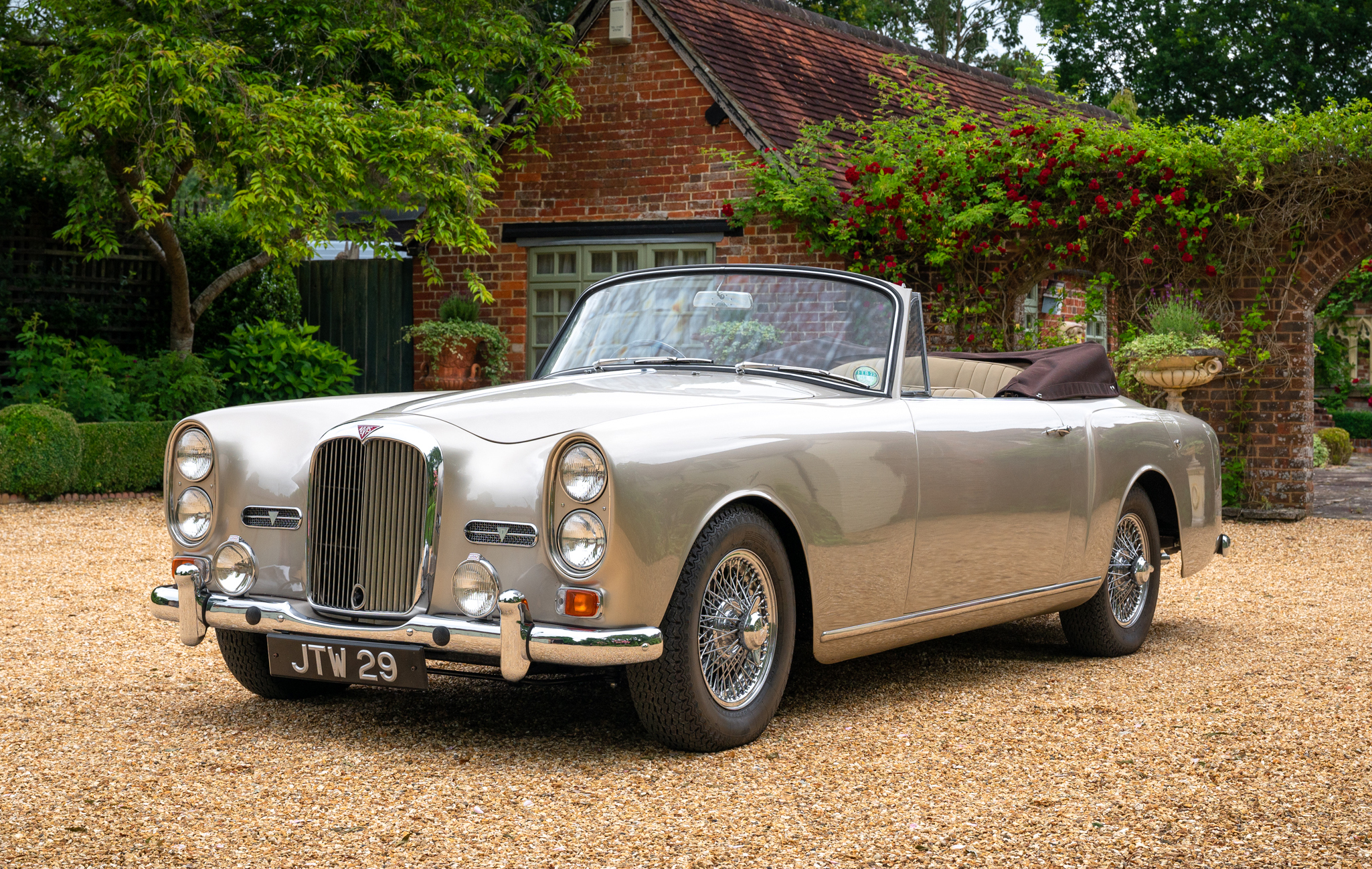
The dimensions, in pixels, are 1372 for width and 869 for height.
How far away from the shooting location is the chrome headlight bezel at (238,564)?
419cm

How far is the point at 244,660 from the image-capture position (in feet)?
15.4

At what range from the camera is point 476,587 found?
3797 millimetres

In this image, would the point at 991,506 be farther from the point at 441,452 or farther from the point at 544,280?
the point at 544,280

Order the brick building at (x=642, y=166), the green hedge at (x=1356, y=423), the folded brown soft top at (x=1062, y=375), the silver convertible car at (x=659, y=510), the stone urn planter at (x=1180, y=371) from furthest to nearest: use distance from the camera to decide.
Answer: the green hedge at (x=1356, y=423) < the brick building at (x=642, y=166) < the stone urn planter at (x=1180, y=371) < the folded brown soft top at (x=1062, y=375) < the silver convertible car at (x=659, y=510)

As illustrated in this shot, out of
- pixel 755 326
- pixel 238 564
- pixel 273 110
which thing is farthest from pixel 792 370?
pixel 273 110

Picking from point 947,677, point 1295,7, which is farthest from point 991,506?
point 1295,7

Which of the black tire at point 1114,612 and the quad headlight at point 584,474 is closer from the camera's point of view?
the quad headlight at point 584,474

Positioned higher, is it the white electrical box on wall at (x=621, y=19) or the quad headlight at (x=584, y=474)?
the white electrical box on wall at (x=621, y=19)

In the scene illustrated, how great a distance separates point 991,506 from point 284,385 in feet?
35.6

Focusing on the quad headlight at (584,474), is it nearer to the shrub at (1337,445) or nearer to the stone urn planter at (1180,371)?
the stone urn planter at (1180,371)

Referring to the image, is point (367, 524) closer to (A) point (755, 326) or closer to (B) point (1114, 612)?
(A) point (755, 326)

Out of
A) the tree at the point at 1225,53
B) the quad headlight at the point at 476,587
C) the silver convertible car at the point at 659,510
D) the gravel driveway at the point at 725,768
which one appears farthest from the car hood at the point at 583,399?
the tree at the point at 1225,53

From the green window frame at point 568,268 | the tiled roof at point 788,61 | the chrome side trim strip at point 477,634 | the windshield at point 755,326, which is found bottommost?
the chrome side trim strip at point 477,634

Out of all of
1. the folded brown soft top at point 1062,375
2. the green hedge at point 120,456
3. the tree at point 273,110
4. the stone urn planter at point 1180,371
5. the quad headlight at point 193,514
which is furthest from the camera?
the green hedge at point 120,456
